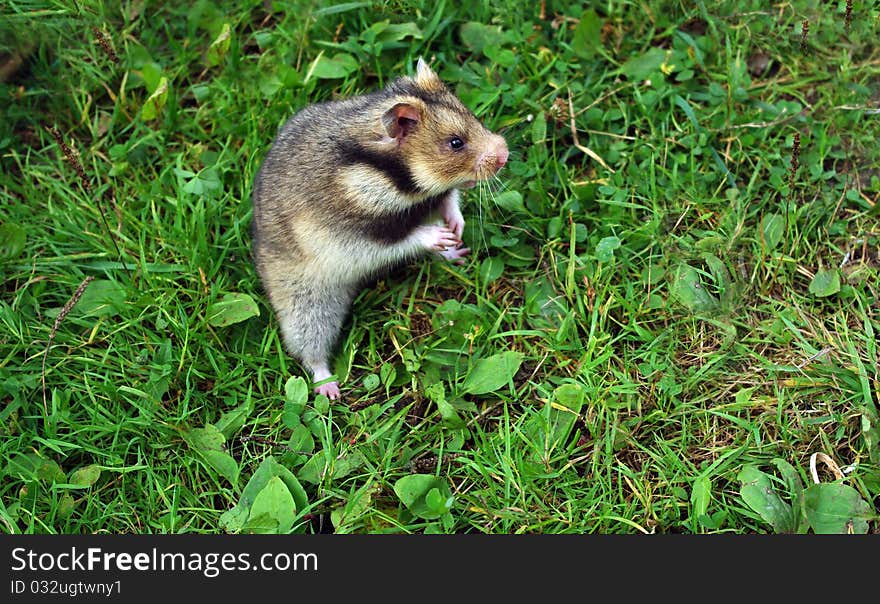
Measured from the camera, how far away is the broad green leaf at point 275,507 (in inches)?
150

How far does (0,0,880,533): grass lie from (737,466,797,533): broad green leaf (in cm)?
6

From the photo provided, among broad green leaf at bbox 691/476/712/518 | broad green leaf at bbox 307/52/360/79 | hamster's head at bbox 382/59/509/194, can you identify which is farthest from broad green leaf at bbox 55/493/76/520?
broad green leaf at bbox 691/476/712/518

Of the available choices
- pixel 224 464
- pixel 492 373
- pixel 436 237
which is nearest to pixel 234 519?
pixel 224 464

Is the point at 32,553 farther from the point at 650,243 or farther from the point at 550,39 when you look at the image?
the point at 550,39

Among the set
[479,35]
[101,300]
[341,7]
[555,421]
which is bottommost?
[555,421]

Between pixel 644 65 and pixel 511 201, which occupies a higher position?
pixel 644 65

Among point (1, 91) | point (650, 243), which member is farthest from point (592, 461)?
point (1, 91)

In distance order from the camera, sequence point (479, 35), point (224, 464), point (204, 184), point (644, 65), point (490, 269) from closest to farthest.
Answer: point (224, 464)
point (490, 269)
point (204, 184)
point (644, 65)
point (479, 35)

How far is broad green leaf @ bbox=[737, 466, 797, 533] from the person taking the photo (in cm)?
369

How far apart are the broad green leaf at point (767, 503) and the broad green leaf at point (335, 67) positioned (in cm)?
294

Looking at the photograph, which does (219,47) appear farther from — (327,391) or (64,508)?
(64,508)

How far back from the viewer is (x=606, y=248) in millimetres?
4402

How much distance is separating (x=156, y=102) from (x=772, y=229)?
10.9 feet

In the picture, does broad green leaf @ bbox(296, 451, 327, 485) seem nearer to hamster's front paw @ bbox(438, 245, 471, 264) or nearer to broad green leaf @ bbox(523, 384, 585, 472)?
broad green leaf @ bbox(523, 384, 585, 472)
